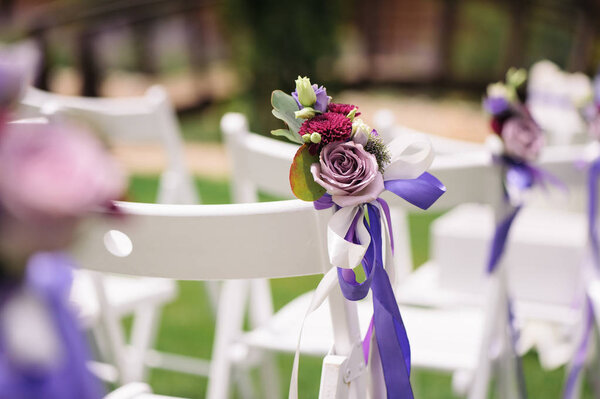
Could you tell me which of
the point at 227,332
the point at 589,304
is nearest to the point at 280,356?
the point at 227,332

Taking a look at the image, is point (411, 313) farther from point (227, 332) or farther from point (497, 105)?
point (497, 105)

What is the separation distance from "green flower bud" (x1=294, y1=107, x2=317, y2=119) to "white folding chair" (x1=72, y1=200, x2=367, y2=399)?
0.14 metres

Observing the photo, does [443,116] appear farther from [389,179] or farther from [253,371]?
[389,179]

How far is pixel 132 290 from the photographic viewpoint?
225 cm

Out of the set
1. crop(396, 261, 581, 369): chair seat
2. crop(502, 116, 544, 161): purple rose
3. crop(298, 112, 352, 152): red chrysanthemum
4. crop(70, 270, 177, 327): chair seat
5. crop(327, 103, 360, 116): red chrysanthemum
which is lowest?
crop(396, 261, 581, 369): chair seat

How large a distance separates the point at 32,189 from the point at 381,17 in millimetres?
9462

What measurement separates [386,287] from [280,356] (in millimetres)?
1971

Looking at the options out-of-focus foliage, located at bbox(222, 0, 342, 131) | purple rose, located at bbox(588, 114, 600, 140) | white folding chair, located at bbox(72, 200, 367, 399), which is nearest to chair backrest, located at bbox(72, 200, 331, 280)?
white folding chair, located at bbox(72, 200, 367, 399)

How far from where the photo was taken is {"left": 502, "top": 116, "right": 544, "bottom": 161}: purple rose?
1549 mm

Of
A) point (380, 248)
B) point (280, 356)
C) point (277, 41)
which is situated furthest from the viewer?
point (277, 41)

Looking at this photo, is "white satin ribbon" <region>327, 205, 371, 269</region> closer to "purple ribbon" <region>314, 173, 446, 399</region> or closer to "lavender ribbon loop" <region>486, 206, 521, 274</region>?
"purple ribbon" <region>314, 173, 446, 399</region>

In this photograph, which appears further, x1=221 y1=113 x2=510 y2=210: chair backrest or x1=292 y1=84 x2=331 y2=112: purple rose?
x1=221 y1=113 x2=510 y2=210: chair backrest

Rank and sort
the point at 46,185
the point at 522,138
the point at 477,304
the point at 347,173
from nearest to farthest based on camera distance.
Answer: the point at 46,185
the point at 347,173
the point at 522,138
the point at 477,304

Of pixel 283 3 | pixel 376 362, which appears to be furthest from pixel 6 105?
pixel 283 3
